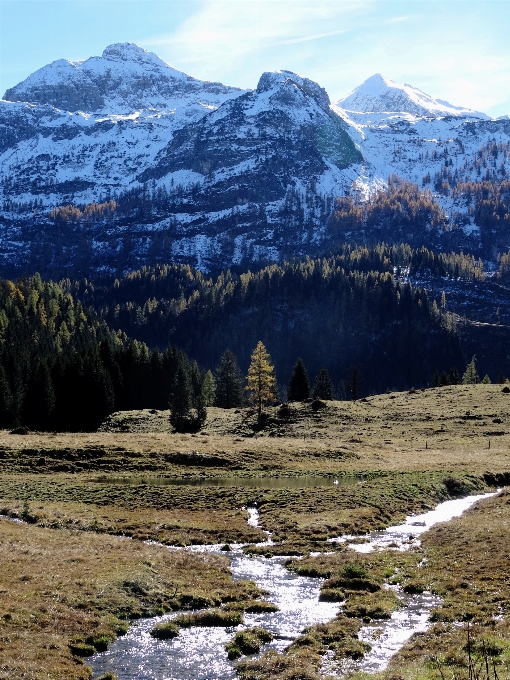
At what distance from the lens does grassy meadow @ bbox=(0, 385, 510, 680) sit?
2052 cm

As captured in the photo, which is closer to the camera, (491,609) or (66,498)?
(491,609)

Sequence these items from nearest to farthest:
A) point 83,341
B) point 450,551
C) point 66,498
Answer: point 450,551 → point 66,498 → point 83,341

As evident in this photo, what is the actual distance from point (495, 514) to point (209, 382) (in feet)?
347

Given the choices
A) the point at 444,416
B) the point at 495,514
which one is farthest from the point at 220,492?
the point at 444,416

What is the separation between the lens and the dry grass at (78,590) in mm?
19219

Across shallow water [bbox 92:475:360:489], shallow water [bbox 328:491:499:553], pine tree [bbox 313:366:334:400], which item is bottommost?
pine tree [bbox 313:366:334:400]

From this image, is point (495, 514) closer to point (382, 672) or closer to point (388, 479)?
point (388, 479)

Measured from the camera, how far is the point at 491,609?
22500 mm

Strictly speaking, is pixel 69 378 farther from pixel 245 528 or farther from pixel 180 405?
pixel 245 528

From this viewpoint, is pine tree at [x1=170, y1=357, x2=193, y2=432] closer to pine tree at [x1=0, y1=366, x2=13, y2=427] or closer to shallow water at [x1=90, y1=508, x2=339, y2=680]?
pine tree at [x1=0, y1=366, x2=13, y2=427]

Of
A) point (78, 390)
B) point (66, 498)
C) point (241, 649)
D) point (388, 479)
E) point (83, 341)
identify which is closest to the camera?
point (241, 649)

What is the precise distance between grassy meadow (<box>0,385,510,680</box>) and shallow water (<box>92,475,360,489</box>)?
2.46 feet

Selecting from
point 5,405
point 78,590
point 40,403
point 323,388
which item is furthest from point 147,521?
point 323,388

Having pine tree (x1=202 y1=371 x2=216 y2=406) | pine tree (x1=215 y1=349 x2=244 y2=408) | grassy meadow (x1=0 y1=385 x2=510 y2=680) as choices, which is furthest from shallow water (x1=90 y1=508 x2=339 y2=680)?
pine tree (x1=202 y1=371 x2=216 y2=406)
